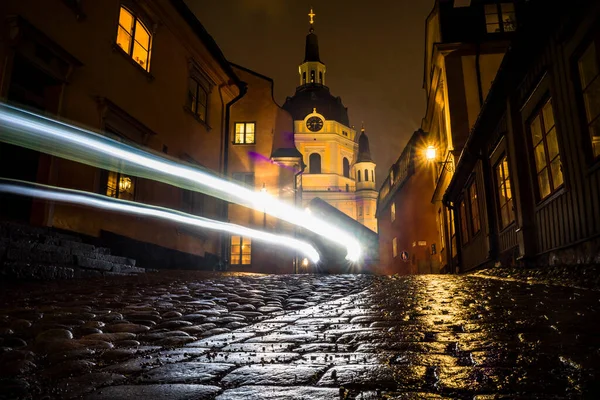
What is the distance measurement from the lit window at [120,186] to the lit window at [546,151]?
10.3m

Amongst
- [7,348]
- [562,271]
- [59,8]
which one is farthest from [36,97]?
[562,271]

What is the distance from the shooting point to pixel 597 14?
6633 mm

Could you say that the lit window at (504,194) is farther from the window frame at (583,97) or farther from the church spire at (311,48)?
the church spire at (311,48)

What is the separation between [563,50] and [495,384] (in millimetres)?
7365

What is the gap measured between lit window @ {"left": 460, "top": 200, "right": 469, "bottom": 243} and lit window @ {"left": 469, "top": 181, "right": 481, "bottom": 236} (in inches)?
49.6

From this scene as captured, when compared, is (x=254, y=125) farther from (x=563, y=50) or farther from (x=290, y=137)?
(x=563, y=50)

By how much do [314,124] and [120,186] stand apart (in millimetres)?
A: 79347

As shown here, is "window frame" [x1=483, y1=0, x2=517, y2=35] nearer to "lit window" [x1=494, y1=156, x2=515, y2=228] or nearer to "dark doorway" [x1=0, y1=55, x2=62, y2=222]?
"lit window" [x1=494, y1=156, x2=515, y2=228]

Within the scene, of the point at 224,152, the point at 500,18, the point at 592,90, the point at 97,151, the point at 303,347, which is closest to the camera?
the point at 303,347

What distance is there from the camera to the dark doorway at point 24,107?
10328mm

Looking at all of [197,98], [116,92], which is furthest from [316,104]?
[116,92]

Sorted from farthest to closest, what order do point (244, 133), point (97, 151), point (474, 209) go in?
point (244, 133), point (474, 209), point (97, 151)

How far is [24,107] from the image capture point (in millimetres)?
10094

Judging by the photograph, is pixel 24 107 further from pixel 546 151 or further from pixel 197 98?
pixel 546 151
